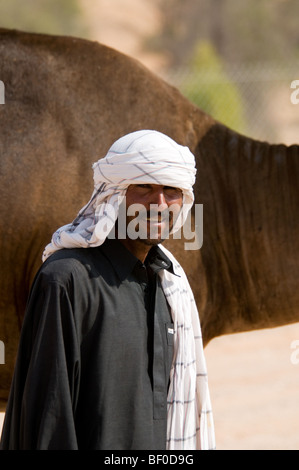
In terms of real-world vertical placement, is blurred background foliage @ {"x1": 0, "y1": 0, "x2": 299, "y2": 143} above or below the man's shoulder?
above

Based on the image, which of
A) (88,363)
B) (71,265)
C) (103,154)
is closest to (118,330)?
(88,363)

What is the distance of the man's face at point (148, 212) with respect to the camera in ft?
9.36

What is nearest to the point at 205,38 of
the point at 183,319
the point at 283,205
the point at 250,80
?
the point at 250,80

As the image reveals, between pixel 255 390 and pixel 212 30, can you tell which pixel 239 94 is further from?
pixel 212 30

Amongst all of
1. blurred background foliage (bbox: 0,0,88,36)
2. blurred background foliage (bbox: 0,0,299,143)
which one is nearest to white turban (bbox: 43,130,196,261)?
blurred background foliage (bbox: 0,0,299,143)

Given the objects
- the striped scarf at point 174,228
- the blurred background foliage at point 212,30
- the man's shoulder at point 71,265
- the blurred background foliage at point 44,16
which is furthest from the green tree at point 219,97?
the man's shoulder at point 71,265

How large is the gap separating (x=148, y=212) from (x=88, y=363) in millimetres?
537

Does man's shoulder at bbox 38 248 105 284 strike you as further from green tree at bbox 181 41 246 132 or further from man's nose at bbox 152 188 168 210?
green tree at bbox 181 41 246 132

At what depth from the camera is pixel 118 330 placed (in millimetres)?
2672

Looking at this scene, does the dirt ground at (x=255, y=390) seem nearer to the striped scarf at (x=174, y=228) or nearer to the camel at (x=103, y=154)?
the camel at (x=103, y=154)

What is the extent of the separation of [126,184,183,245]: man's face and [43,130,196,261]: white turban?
4cm

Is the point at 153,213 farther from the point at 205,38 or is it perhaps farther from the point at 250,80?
the point at 205,38

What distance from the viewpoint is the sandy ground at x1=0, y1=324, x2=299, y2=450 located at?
22.7 ft

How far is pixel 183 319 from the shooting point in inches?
117
